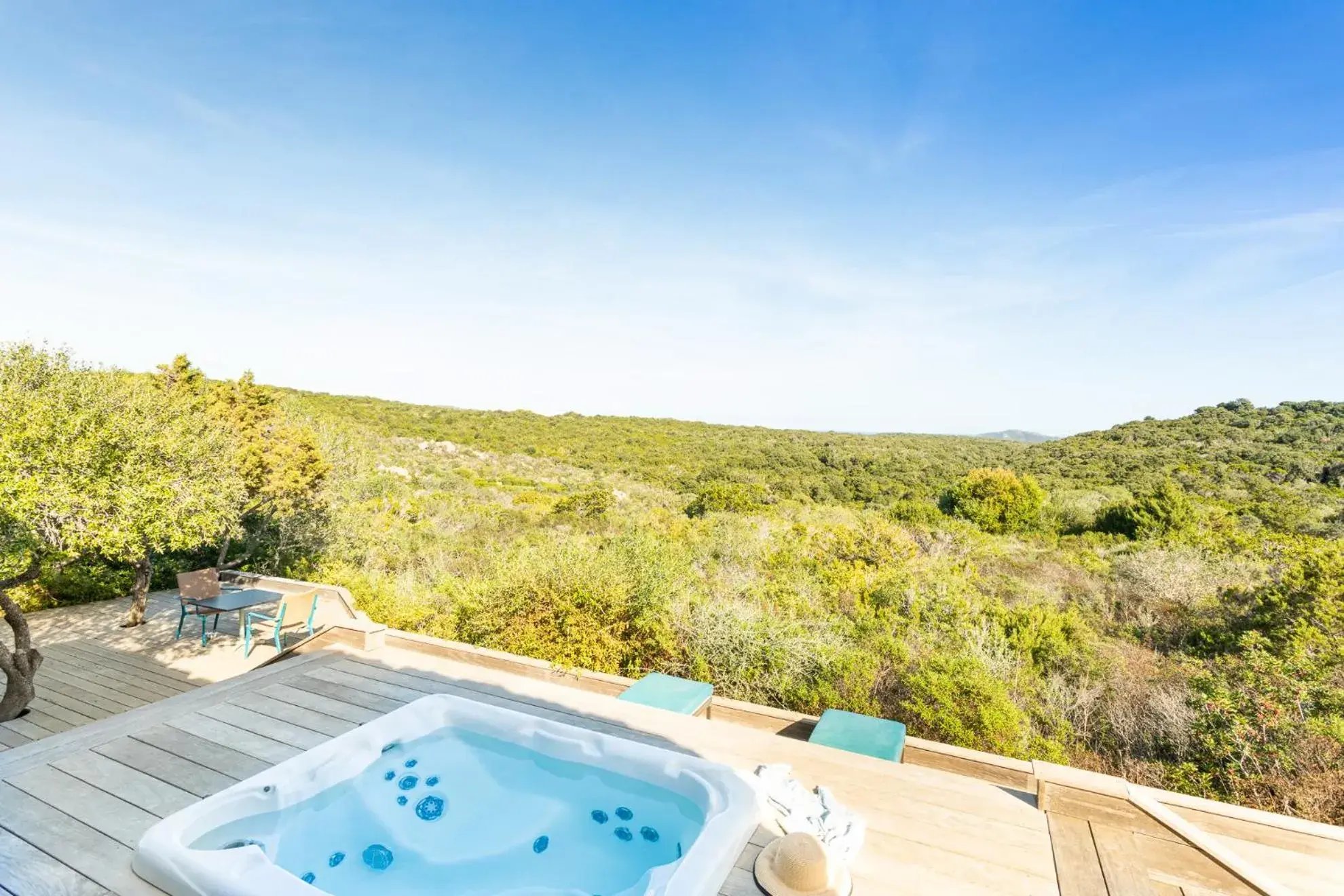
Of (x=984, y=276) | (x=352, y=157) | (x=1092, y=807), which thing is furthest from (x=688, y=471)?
(x=1092, y=807)

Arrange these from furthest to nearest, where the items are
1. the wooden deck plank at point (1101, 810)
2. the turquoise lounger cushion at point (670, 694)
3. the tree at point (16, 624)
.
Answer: the tree at point (16, 624)
the turquoise lounger cushion at point (670, 694)
the wooden deck plank at point (1101, 810)

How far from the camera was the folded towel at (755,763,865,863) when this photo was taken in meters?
2.61

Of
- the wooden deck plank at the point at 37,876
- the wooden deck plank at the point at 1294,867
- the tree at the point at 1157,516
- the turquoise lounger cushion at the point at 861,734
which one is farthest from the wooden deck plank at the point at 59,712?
the tree at the point at 1157,516

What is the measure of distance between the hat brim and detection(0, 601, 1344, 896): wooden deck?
8cm

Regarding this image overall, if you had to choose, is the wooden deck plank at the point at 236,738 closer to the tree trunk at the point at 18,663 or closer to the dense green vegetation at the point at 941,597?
the tree trunk at the point at 18,663

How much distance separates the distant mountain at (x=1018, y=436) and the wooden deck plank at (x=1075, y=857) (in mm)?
41461

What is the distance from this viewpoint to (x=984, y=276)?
13.1 metres

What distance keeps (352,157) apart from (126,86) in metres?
2.92

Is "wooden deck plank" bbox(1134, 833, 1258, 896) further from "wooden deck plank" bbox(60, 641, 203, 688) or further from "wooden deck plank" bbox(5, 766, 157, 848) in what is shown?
"wooden deck plank" bbox(60, 641, 203, 688)

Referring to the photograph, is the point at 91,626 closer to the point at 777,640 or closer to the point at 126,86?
the point at 126,86

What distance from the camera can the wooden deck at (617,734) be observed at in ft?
8.02

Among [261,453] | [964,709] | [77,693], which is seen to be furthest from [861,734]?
[261,453]

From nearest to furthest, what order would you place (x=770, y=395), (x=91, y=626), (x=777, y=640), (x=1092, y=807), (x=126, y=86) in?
(x=1092, y=807) < (x=777, y=640) < (x=91, y=626) < (x=126, y=86) < (x=770, y=395)

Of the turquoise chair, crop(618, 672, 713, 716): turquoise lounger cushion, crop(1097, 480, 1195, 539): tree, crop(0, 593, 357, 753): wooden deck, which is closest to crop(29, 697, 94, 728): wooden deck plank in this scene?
crop(0, 593, 357, 753): wooden deck
